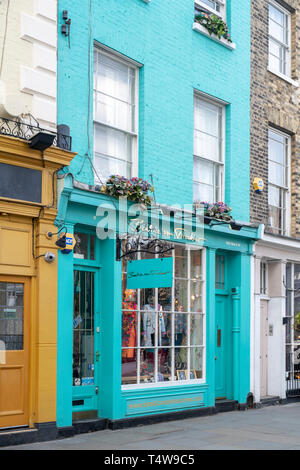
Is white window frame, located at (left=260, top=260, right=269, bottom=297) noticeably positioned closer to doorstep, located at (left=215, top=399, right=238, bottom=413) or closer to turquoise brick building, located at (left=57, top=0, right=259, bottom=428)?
turquoise brick building, located at (left=57, top=0, right=259, bottom=428)

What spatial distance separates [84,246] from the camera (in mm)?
10711

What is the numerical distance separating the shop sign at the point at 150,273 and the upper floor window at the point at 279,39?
712 cm

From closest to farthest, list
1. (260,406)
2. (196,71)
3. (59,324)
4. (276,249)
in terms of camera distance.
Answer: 1. (59,324)
2. (196,71)
3. (260,406)
4. (276,249)

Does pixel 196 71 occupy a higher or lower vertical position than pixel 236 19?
lower

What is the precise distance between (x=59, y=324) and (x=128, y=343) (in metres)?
1.80

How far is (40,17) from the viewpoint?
9648mm

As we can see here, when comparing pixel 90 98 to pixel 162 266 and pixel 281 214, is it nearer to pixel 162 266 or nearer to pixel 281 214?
pixel 162 266

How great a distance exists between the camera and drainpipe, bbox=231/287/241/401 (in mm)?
13438

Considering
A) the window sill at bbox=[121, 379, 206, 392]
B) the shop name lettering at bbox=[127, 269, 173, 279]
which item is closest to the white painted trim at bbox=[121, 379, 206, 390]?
the window sill at bbox=[121, 379, 206, 392]

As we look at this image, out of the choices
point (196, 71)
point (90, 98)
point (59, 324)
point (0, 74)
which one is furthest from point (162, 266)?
point (196, 71)

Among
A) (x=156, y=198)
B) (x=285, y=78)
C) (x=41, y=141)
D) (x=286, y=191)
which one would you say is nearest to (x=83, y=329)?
(x=156, y=198)

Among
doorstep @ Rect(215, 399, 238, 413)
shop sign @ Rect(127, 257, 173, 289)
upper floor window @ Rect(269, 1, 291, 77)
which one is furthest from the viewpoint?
upper floor window @ Rect(269, 1, 291, 77)

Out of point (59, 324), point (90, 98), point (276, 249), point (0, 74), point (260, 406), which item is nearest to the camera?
point (0, 74)

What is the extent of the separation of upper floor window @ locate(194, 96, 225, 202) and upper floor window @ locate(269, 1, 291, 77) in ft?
8.58
